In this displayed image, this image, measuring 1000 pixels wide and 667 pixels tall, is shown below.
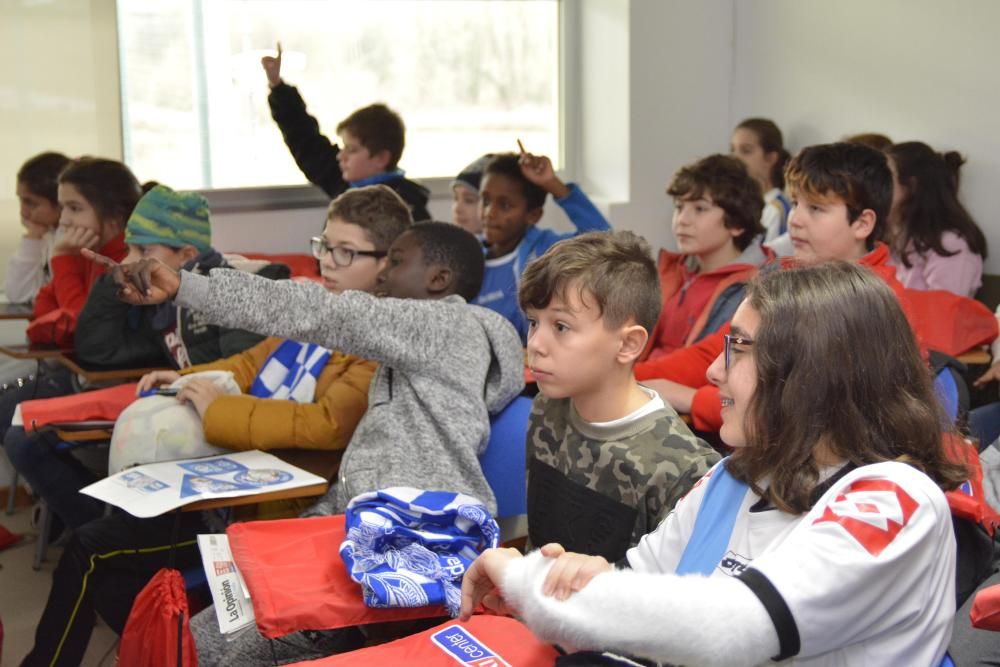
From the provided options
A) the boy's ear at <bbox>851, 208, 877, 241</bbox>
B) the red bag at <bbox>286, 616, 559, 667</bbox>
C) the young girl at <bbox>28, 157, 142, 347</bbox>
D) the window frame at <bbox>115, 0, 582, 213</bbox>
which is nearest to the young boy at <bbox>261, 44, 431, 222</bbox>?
the window frame at <bbox>115, 0, 582, 213</bbox>

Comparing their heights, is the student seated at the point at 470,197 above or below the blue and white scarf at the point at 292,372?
above

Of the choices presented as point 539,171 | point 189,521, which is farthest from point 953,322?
point 189,521

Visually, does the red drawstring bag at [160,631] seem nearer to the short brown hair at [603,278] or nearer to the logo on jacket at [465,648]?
the logo on jacket at [465,648]

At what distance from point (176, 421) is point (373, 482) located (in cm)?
56

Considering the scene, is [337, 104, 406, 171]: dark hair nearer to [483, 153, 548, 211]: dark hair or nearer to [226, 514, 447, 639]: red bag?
[483, 153, 548, 211]: dark hair

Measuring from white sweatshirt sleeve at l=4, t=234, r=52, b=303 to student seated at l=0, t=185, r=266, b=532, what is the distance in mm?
1087

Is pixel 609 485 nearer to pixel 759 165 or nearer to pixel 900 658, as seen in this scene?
pixel 900 658

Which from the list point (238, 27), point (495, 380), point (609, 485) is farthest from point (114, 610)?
point (238, 27)

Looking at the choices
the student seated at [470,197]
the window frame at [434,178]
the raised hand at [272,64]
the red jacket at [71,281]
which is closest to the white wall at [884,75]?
the window frame at [434,178]

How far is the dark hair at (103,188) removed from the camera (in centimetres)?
372

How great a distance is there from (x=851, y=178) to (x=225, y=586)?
1.81 meters

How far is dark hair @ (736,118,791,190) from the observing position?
5090 mm

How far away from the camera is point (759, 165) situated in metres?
5.09

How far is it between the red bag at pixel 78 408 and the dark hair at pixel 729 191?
1780 millimetres
